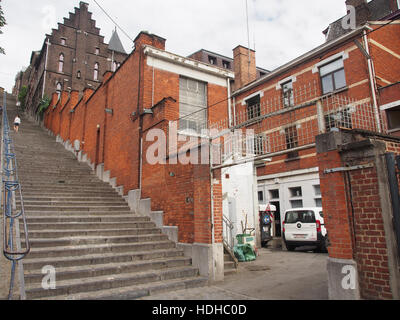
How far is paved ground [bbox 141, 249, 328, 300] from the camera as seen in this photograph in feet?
16.8

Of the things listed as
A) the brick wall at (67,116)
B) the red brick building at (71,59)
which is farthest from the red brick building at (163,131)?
the red brick building at (71,59)

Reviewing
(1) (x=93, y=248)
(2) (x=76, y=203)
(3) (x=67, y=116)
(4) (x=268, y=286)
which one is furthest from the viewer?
(3) (x=67, y=116)

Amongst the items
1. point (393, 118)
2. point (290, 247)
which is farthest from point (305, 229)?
point (393, 118)

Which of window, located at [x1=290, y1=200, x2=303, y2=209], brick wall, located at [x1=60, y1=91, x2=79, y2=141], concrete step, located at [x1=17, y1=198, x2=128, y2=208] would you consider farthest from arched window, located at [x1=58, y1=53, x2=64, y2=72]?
window, located at [x1=290, y1=200, x2=303, y2=209]

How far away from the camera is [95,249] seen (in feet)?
20.8

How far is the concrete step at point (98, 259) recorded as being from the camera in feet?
17.2

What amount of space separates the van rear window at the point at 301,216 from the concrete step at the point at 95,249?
6.72m

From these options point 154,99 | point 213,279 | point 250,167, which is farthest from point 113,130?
point 213,279

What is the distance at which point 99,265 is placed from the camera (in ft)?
19.1

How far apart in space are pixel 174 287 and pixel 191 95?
826cm

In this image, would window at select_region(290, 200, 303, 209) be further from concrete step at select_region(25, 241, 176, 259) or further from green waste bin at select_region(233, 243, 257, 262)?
concrete step at select_region(25, 241, 176, 259)

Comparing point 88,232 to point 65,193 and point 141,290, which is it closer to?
point 141,290

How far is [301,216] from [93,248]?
347 inches

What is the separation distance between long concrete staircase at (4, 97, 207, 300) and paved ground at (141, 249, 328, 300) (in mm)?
489
